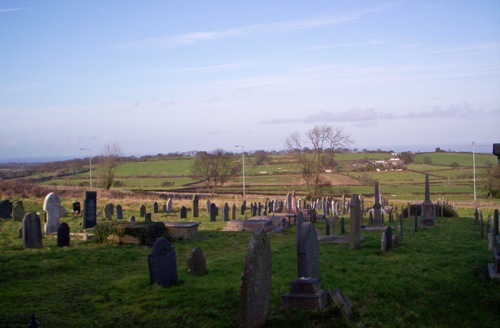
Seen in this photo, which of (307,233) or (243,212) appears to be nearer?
(307,233)

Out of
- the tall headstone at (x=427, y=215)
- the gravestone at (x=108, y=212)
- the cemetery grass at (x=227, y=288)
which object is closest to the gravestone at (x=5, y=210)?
the gravestone at (x=108, y=212)

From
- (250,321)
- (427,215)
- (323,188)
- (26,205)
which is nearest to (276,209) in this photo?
(427,215)

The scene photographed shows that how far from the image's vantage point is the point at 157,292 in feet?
33.8

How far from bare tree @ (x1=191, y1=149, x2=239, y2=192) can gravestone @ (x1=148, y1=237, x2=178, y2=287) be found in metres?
47.2

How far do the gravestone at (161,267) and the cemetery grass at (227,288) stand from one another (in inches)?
8.5

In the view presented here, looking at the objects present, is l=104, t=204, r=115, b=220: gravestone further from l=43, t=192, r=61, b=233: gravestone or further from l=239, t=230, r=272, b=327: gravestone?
l=239, t=230, r=272, b=327: gravestone

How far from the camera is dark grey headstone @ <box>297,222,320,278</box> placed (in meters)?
9.41

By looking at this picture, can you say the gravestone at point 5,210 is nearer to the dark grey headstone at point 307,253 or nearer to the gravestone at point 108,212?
the gravestone at point 108,212

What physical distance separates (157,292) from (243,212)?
21351 millimetres

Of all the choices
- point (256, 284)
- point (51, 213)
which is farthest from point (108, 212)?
point (256, 284)

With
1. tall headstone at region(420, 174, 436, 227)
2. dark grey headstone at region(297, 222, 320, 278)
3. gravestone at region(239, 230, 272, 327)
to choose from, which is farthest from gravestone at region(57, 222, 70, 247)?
tall headstone at region(420, 174, 436, 227)

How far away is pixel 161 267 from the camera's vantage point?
10812 mm

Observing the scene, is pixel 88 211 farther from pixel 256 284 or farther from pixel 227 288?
pixel 256 284

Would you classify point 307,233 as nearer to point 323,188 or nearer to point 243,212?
point 243,212
